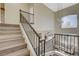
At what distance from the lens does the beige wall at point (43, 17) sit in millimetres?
1716

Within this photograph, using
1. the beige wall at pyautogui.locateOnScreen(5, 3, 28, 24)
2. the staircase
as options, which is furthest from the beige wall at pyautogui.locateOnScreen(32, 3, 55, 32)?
the staircase

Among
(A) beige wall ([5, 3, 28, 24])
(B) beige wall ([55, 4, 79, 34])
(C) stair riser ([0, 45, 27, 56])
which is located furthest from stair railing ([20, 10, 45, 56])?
(B) beige wall ([55, 4, 79, 34])

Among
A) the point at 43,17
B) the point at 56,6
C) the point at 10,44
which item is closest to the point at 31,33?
the point at 10,44

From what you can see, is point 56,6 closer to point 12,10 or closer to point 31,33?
point 12,10

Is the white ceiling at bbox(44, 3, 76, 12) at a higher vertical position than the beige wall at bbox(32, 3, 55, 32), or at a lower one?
higher

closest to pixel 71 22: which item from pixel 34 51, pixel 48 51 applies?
pixel 48 51

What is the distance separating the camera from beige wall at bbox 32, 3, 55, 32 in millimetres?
1716

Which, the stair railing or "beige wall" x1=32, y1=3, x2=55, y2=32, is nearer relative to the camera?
"beige wall" x1=32, y1=3, x2=55, y2=32

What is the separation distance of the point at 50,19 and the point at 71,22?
0.37 m

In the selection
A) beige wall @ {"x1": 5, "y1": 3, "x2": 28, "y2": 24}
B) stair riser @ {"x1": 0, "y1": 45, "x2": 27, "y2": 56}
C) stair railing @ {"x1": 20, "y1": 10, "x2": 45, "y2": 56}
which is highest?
beige wall @ {"x1": 5, "y1": 3, "x2": 28, "y2": 24}

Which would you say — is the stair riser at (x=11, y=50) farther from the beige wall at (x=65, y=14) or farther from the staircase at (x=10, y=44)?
the beige wall at (x=65, y=14)

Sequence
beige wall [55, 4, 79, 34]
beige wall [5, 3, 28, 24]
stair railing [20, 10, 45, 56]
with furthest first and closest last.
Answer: stair railing [20, 10, 45, 56] → beige wall [5, 3, 28, 24] → beige wall [55, 4, 79, 34]

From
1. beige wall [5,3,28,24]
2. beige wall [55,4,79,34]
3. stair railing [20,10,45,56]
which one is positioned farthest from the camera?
stair railing [20,10,45,56]

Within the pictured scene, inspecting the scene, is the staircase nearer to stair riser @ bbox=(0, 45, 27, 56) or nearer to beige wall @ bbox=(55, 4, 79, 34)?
stair riser @ bbox=(0, 45, 27, 56)
